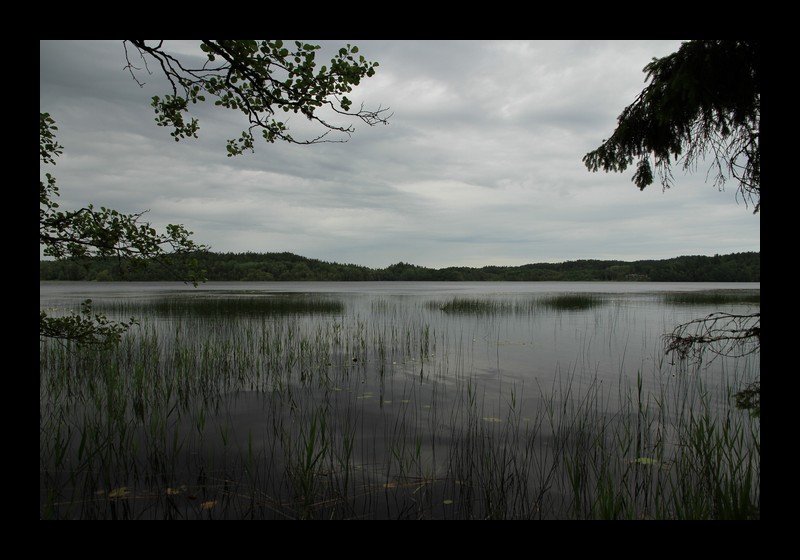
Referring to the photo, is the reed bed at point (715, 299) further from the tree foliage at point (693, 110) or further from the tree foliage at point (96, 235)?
the tree foliage at point (96, 235)

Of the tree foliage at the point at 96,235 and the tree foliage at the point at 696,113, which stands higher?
the tree foliage at the point at 696,113

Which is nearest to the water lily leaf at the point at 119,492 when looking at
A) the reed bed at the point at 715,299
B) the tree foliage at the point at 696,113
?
the tree foliage at the point at 696,113

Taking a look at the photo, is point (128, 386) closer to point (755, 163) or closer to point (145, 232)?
point (145, 232)

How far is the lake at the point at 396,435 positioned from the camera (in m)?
4.16

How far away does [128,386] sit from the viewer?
8.02 meters

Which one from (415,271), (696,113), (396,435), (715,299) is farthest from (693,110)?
(415,271)

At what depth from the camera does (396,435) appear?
20.0 feet

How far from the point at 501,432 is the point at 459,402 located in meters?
1.63

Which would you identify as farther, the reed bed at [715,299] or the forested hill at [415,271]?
the forested hill at [415,271]

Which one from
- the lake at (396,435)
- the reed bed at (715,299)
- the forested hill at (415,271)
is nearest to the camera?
the lake at (396,435)

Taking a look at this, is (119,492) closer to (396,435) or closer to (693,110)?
(396,435)

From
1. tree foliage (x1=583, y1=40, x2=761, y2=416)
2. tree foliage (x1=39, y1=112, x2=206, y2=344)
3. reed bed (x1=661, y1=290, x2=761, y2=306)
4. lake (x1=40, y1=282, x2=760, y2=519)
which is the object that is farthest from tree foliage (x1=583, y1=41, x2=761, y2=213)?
reed bed (x1=661, y1=290, x2=761, y2=306)
